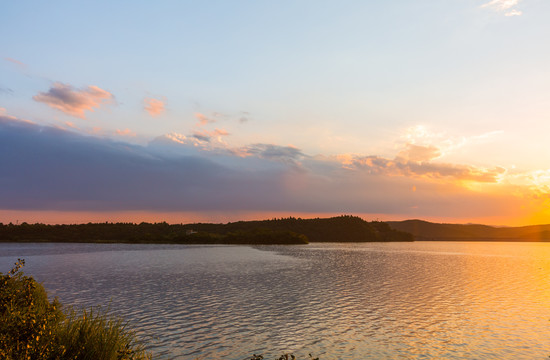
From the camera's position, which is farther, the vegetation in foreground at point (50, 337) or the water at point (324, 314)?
the water at point (324, 314)

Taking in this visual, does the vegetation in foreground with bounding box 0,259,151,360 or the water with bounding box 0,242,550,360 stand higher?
the vegetation in foreground with bounding box 0,259,151,360

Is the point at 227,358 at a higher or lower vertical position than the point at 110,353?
lower

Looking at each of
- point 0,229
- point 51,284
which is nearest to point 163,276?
point 51,284

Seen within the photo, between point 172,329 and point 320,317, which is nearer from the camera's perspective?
point 172,329

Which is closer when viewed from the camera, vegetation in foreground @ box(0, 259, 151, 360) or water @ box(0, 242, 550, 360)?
vegetation in foreground @ box(0, 259, 151, 360)

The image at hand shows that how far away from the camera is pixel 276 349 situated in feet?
62.0

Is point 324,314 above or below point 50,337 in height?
below

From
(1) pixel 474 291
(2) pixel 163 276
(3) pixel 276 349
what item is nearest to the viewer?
(3) pixel 276 349

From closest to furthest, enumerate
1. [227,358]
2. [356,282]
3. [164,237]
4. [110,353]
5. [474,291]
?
[110,353] < [227,358] < [474,291] < [356,282] < [164,237]

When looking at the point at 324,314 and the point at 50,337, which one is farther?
the point at 324,314

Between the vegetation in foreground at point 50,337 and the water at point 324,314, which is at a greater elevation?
the vegetation in foreground at point 50,337

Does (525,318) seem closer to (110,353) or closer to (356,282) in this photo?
(356,282)

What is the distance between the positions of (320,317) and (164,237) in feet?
544

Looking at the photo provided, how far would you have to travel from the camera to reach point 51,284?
4088cm
